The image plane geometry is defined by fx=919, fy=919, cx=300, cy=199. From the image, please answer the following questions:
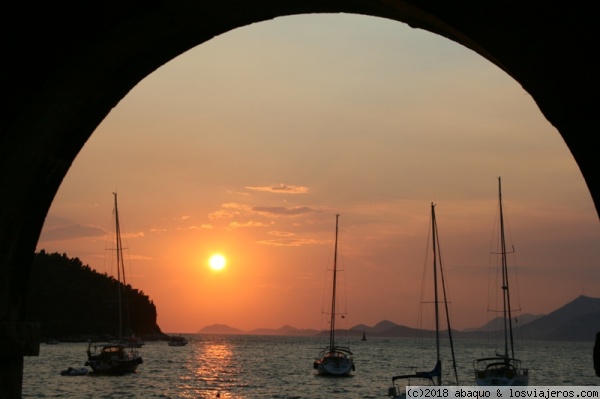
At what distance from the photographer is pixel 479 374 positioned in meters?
55.9

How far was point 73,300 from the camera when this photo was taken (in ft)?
507

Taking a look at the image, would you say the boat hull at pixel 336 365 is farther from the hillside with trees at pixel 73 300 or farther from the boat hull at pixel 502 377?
the hillside with trees at pixel 73 300

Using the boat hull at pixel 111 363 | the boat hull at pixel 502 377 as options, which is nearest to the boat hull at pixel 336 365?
the boat hull at pixel 111 363

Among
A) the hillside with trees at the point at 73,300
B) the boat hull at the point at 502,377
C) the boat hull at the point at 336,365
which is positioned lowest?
the boat hull at the point at 502,377

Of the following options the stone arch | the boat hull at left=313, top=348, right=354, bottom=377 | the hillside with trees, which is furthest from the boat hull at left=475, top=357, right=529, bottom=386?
the hillside with trees

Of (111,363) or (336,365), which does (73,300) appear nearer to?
(111,363)

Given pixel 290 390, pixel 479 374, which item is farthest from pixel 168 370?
pixel 479 374

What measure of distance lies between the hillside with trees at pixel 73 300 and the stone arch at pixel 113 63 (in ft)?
468

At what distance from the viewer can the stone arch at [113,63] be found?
4340 mm

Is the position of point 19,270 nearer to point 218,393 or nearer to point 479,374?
point 479,374

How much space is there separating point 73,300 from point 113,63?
154 metres

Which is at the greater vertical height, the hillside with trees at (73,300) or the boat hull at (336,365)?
the hillside with trees at (73,300)

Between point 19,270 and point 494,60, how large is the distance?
3.18 meters

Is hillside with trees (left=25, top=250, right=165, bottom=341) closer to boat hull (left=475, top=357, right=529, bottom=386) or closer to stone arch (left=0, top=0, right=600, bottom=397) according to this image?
boat hull (left=475, top=357, right=529, bottom=386)
